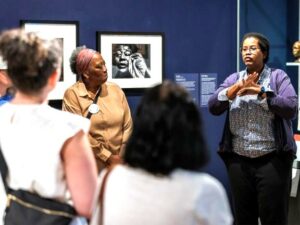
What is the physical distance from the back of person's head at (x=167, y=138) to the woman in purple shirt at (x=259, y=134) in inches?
80.6

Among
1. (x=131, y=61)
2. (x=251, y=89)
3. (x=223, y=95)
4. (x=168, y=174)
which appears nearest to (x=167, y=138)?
(x=168, y=174)

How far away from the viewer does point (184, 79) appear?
4.66 m

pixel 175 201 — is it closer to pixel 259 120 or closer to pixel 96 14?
pixel 259 120

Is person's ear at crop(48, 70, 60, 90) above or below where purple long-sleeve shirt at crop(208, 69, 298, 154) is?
above

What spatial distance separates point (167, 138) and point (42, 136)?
1.53 feet

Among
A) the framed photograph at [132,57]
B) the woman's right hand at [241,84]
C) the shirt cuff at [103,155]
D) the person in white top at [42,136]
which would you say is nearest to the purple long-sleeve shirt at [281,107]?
the woman's right hand at [241,84]

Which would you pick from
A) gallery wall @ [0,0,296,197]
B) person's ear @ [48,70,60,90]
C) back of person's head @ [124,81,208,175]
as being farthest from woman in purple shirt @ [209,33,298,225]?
back of person's head @ [124,81,208,175]

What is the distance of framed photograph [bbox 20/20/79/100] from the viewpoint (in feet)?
13.1

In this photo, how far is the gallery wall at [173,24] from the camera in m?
4.01

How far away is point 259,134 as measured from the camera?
3.53 m

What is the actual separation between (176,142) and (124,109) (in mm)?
2322

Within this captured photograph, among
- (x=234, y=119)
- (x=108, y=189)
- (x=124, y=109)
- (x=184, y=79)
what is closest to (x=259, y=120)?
(x=234, y=119)

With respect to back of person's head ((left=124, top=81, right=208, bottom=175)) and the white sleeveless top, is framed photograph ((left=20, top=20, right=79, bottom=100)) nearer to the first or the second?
the white sleeveless top

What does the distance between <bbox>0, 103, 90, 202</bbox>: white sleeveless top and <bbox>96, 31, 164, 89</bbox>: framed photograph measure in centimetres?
244
